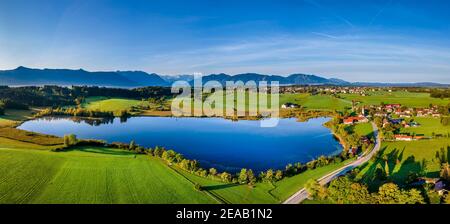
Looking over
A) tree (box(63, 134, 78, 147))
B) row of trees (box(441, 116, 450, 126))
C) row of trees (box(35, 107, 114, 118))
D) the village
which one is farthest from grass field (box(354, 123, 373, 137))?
row of trees (box(35, 107, 114, 118))

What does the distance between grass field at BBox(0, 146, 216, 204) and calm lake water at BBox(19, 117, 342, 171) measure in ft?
17.9

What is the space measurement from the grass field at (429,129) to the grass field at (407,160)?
4014 millimetres

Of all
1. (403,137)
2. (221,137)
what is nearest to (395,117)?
(403,137)

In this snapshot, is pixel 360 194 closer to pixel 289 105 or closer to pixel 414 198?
pixel 414 198

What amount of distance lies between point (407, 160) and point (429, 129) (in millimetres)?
14583

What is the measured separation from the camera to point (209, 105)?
64000mm

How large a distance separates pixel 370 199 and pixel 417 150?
1500cm

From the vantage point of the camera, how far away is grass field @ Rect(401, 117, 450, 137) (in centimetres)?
3228

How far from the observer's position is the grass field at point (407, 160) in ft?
63.8

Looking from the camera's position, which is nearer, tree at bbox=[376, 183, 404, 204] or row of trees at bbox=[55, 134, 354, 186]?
tree at bbox=[376, 183, 404, 204]

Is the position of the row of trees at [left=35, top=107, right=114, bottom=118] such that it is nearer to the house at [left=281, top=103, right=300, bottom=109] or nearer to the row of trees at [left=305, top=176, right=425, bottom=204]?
the house at [left=281, top=103, right=300, bottom=109]

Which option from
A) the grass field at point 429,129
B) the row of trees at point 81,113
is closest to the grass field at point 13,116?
the row of trees at point 81,113

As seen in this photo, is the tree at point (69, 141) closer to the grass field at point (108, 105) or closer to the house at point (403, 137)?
the grass field at point (108, 105)

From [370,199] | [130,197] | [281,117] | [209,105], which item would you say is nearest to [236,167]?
[130,197]
